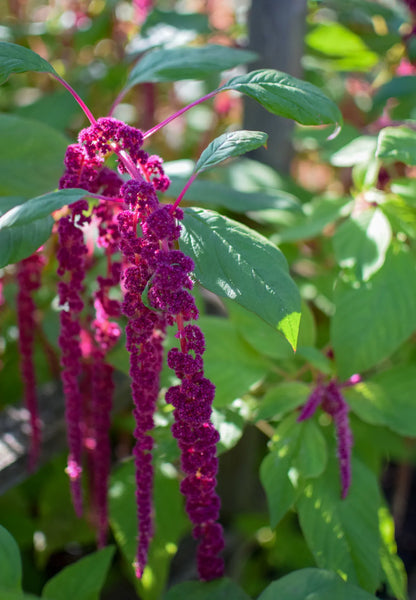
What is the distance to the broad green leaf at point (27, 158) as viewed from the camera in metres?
Answer: 0.76

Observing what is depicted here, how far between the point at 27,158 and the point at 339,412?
0.52 metres

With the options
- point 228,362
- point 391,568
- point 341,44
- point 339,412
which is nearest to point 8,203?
point 228,362

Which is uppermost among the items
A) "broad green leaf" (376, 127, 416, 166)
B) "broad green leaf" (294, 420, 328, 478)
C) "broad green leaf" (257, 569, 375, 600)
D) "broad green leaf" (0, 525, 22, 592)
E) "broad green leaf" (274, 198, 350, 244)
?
"broad green leaf" (376, 127, 416, 166)

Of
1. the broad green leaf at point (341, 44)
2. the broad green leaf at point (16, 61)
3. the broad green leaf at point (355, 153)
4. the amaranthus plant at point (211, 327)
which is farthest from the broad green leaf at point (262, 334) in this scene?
the broad green leaf at point (341, 44)

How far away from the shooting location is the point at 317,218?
0.89 m

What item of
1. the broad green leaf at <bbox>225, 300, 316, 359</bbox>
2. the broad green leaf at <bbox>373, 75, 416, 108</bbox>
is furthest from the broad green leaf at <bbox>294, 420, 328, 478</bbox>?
the broad green leaf at <bbox>373, 75, 416, 108</bbox>

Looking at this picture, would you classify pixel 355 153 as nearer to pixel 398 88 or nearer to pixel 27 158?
pixel 398 88

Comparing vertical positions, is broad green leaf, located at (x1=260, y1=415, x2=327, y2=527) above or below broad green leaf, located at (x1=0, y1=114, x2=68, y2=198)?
below

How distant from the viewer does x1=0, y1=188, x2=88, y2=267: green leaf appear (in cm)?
47

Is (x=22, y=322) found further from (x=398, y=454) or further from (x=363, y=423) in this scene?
(x=398, y=454)

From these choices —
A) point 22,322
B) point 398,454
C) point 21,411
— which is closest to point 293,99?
point 22,322

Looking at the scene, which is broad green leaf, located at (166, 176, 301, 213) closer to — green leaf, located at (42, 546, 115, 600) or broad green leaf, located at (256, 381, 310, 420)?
broad green leaf, located at (256, 381, 310, 420)

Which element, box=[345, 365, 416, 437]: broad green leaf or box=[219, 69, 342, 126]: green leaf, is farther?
box=[345, 365, 416, 437]: broad green leaf

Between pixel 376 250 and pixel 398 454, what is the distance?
0.70m
